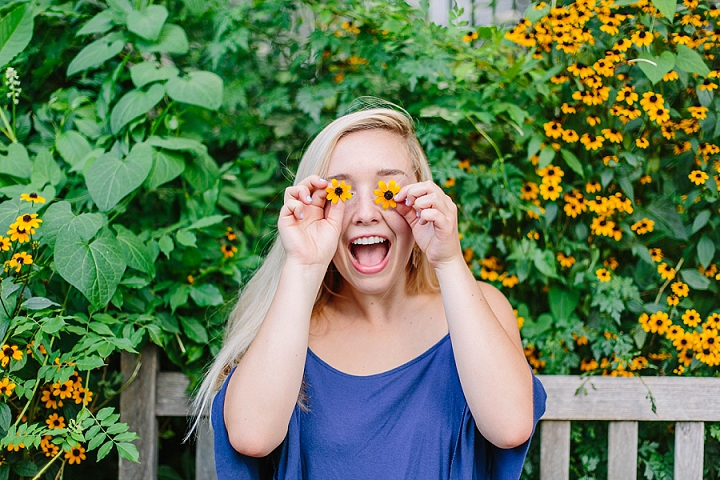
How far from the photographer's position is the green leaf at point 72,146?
187 centimetres

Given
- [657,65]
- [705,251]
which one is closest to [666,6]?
[657,65]

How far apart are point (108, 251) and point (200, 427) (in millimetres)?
560

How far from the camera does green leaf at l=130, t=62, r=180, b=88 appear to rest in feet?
6.15

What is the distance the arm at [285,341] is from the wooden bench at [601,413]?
55 centimetres

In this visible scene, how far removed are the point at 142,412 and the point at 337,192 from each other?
958 millimetres

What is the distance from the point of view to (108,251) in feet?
5.42

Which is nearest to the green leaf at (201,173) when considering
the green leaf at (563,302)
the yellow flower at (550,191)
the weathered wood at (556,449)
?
the yellow flower at (550,191)

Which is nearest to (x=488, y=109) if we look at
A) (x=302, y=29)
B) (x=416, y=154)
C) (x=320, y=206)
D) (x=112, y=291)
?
(x=416, y=154)

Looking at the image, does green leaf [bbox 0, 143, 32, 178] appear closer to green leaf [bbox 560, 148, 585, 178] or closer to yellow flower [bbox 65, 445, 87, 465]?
yellow flower [bbox 65, 445, 87, 465]

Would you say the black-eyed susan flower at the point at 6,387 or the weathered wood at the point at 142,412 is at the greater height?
the black-eyed susan flower at the point at 6,387

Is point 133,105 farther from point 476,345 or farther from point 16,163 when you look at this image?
point 476,345

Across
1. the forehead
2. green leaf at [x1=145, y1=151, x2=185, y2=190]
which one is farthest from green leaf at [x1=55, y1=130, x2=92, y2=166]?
the forehead

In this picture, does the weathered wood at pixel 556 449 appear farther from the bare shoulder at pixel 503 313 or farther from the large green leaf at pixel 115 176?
the large green leaf at pixel 115 176

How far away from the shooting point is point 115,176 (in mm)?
1742
